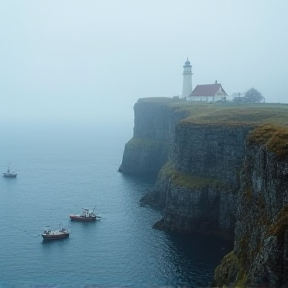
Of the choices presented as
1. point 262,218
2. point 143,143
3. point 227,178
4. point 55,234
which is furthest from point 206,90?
point 262,218

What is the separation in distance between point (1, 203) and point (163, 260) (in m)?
51.9

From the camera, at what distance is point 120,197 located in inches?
4542

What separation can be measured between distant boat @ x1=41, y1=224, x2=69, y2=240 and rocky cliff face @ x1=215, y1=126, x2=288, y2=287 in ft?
112

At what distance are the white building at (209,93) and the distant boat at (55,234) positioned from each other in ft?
312

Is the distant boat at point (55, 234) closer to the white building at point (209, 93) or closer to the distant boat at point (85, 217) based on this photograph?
the distant boat at point (85, 217)

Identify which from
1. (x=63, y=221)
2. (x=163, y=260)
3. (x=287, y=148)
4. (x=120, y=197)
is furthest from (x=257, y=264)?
(x=120, y=197)

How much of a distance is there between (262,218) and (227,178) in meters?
37.5

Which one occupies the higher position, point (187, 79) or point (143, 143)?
point (187, 79)

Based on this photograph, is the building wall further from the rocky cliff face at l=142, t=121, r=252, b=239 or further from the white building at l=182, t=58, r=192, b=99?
the rocky cliff face at l=142, t=121, r=252, b=239

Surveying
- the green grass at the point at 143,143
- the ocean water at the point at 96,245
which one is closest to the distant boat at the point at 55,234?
the ocean water at the point at 96,245

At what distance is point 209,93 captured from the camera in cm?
16775

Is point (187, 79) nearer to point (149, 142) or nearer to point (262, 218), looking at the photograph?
point (149, 142)

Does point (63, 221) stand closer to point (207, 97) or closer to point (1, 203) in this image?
point (1, 203)

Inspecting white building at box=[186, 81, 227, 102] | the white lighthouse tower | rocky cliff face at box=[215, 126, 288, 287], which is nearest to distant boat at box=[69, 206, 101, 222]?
rocky cliff face at box=[215, 126, 288, 287]
